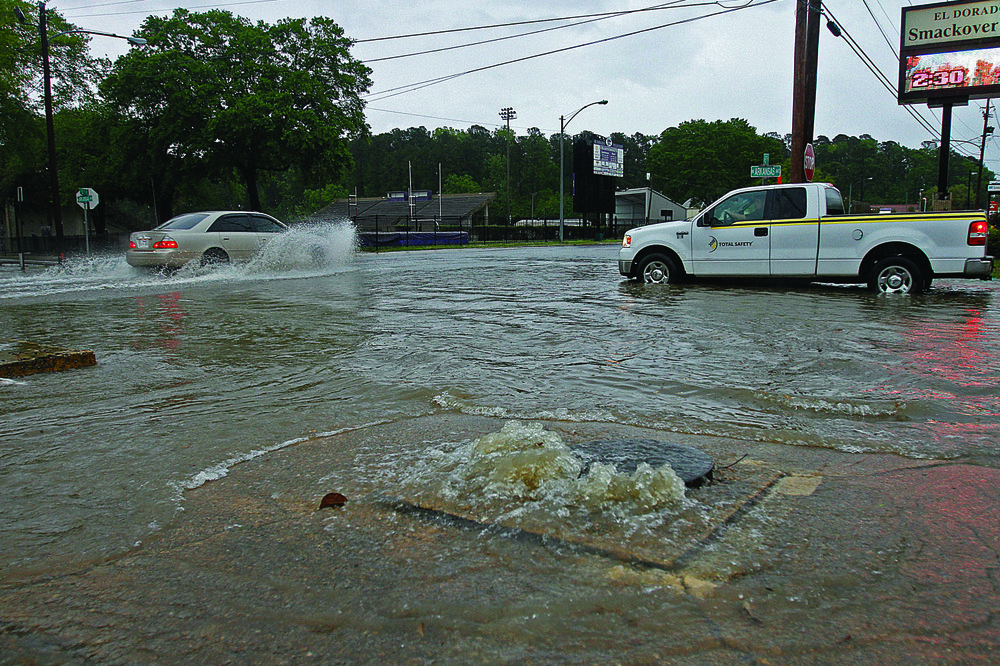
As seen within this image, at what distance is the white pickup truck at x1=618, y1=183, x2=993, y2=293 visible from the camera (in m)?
10.6

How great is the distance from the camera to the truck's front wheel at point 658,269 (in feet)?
41.7

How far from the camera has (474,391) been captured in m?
5.07

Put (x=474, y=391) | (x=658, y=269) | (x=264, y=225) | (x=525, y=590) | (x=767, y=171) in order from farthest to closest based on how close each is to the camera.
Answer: (x=767, y=171) < (x=264, y=225) < (x=658, y=269) < (x=474, y=391) < (x=525, y=590)

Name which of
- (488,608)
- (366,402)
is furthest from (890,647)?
(366,402)

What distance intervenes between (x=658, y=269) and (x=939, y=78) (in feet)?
53.7

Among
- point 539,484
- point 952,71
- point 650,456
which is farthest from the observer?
point 952,71

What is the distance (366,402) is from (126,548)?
2.21 m

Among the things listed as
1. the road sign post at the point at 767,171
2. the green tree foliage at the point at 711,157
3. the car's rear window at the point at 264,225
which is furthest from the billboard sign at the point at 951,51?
the green tree foliage at the point at 711,157

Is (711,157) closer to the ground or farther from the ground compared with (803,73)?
farther from the ground

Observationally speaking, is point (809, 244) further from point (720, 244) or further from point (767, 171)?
point (767, 171)

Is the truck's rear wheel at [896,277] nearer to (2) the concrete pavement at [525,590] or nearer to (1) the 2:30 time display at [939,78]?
(2) the concrete pavement at [525,590]

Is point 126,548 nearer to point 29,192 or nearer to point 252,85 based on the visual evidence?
point 252,85

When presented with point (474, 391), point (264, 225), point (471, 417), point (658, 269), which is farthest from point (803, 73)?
point (471, 417)

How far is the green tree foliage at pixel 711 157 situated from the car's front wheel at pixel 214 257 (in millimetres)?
83364
